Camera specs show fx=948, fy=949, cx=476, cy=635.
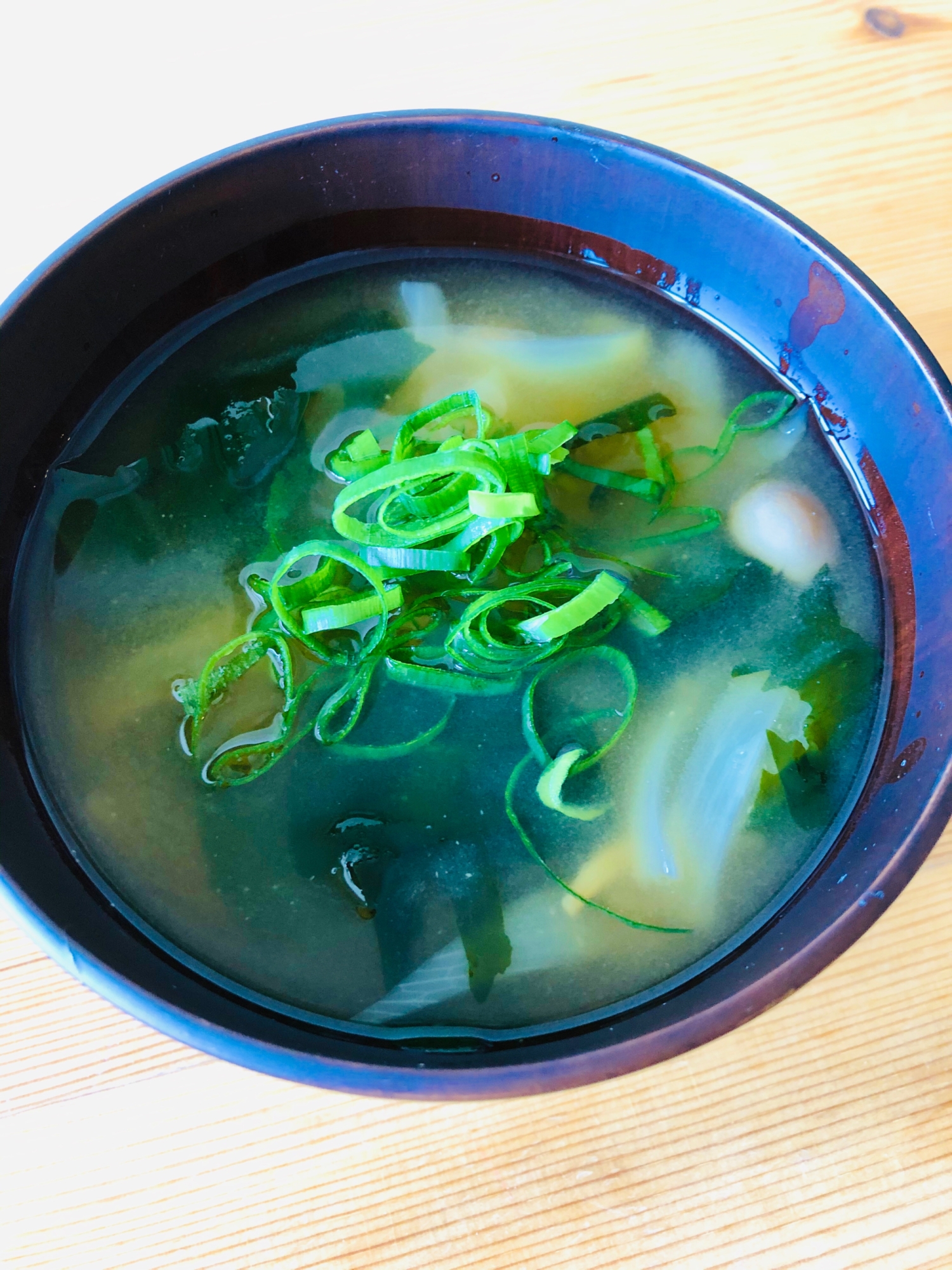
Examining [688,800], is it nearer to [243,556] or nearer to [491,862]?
[491,862]

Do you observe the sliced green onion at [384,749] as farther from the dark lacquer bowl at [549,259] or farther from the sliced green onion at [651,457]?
the sliced green onion at [651,457]

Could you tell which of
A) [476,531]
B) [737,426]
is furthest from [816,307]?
[476,531]

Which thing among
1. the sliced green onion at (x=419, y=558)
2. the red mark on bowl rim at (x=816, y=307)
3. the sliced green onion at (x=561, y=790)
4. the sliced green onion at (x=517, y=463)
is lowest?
the sliced green onion at (x=561, y=790)

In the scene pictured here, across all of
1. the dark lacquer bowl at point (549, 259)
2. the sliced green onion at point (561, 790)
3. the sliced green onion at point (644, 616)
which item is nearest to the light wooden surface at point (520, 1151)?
the dark lacquer bowl at point (549, 259)

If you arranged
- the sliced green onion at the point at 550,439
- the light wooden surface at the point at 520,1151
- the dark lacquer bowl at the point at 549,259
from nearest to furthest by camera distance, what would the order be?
the dark lacquer bowl at the point at 549,259, the light wooden surface at the point at 520,1151, the sliced green onion at the point at 550,439

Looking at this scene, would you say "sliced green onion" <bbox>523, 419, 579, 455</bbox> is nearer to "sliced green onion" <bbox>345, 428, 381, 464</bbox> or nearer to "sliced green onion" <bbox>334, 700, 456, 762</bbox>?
"sliced green onion" <bbox>345, 428, 381, 464</bbox>

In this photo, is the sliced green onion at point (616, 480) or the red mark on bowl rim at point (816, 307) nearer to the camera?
the red mark on bowl rim at point (816, 307)

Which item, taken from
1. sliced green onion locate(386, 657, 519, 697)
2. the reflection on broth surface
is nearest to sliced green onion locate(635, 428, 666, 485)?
the reflection on broth surface
